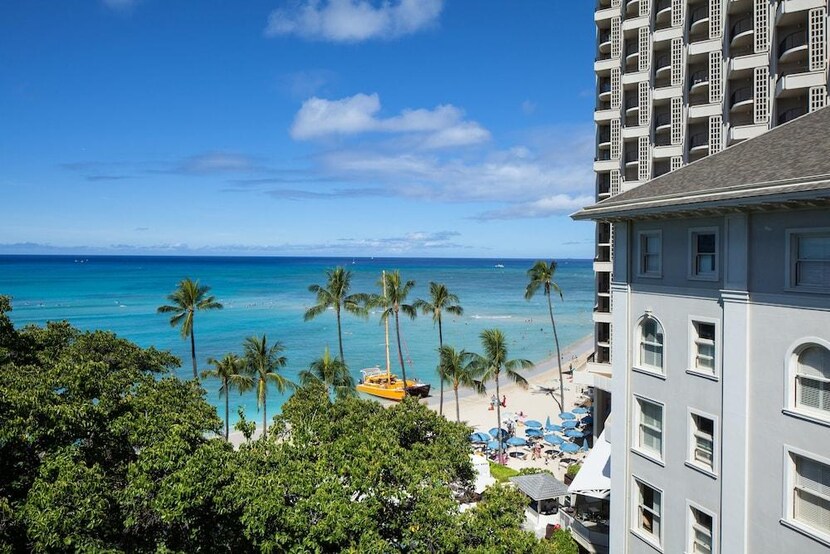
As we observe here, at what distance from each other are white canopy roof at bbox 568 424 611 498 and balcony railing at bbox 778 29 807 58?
852 inches

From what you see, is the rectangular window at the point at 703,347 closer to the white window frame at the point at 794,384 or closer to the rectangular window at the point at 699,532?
the white window frame at the point at 794,384

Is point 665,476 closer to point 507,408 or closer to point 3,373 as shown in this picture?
point 3,373

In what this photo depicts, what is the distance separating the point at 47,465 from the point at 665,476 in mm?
17169

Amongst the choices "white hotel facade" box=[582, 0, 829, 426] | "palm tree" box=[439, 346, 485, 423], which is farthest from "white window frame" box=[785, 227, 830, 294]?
"palm tree" box=[439, 346, 485, 423]

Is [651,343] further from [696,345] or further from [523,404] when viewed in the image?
[523,404]

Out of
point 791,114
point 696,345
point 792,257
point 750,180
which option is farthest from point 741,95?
point 792,257

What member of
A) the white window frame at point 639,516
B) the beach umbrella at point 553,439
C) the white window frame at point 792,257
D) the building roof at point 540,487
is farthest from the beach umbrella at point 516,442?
the white window frame at point 792,257

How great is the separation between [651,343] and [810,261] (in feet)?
18.0

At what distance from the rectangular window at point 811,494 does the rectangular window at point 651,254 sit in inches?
252

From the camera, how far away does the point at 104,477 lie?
→ 14.2 m

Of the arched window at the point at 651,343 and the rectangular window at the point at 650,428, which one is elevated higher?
the arched window at the point at 651,343

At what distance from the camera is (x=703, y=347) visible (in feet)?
52.7

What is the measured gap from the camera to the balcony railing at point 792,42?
27.0 meters

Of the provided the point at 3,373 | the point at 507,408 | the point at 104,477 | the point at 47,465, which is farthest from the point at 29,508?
the point at 507,408
